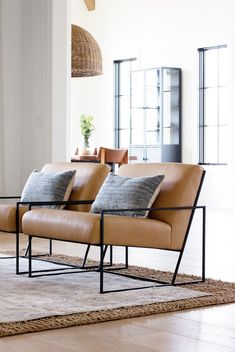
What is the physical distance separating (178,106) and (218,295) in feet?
29.0

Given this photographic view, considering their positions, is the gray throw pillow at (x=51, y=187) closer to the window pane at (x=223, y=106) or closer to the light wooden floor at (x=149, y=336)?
the light wooden floor at (x=149, y=336)

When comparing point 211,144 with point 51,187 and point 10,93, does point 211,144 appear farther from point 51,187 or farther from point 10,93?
point 51,187

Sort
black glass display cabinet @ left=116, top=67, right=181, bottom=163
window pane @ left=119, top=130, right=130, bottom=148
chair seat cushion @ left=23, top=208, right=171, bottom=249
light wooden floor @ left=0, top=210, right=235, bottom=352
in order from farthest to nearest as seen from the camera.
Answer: window pane @ left=119, top=130, right=130, bottom=148
black glass display cabinet @ left=116, top=67, right=181, bottom=163
chair seat cushion @ left=23, top=208, right=171, bottom=249
light wooden floor @ left=0, top=210, right=235, bottom=352

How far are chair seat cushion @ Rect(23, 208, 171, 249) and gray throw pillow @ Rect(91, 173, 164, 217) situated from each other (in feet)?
0.44

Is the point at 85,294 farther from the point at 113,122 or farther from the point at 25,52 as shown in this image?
the point at 113,122

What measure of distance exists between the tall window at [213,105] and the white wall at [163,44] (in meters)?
0.12

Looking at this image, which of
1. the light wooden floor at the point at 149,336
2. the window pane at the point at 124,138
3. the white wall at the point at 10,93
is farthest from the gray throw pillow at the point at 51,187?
the window pane at the point at 124,138

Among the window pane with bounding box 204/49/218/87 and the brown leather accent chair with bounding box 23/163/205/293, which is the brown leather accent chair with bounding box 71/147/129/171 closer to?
the window pane with bounding box 204/49/218/87

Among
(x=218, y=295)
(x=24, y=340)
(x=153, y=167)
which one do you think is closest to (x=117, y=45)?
(x=153, y=167)

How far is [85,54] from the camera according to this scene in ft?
27.2

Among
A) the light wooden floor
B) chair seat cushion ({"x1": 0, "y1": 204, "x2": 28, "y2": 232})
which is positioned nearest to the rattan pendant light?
chair seat cushion ({"x1": 0, "y1": 204, "x2": 28, "y2": 232})

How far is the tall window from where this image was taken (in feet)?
40.8

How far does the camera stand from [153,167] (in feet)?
16.0

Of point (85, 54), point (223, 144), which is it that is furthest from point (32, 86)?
point (223, 144)
